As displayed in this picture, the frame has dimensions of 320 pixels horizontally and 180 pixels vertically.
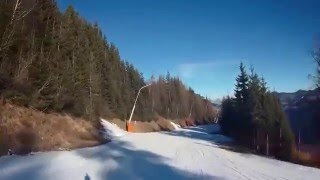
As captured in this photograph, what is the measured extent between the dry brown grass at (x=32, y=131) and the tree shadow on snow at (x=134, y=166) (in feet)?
8.48

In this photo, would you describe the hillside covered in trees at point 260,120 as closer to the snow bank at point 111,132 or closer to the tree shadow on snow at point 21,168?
the snow bank at point 111,132

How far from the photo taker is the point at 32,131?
21.3 metres

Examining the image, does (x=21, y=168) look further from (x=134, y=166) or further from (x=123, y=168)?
(x=134, y=166)

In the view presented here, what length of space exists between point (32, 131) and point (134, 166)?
24.0 feet

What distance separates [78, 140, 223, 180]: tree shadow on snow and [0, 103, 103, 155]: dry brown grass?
2586 mm

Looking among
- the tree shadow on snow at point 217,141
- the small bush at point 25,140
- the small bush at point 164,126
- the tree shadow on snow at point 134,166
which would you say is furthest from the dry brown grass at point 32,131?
the small bush at point 164,126

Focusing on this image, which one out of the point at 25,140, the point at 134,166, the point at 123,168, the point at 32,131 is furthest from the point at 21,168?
the point at 32,131

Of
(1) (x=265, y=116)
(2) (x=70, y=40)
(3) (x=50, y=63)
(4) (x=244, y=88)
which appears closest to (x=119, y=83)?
(4) (x=244, y=88)

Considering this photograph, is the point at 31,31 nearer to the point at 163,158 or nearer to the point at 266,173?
the point at 163,158

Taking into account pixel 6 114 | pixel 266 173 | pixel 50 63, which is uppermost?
pixel 50 63

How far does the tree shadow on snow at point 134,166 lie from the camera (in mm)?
15341

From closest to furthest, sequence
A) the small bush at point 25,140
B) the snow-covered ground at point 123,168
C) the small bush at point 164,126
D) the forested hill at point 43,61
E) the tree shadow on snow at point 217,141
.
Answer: the snow-covered ground at point 123,168, the small bush at point 25,140, the forested hill at point 43,61, the tree shadow on snow at point 217,141, the small bush at point 164,126

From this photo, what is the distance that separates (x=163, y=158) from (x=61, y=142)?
657cm

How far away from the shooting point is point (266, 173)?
1733cm
